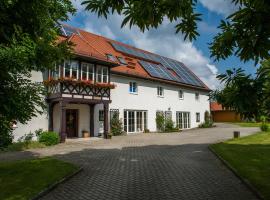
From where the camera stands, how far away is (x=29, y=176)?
918 cm

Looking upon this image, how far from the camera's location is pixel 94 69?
21.8m

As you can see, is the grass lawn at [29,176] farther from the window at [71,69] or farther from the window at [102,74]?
the window at [102,74]

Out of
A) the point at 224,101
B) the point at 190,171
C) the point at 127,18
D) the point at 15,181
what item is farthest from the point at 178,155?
the point at 127,18

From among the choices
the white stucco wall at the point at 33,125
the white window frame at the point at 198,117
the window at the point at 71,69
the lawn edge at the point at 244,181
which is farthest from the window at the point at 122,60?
the lawn edge at the point at 244,181

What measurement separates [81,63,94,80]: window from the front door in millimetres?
3016

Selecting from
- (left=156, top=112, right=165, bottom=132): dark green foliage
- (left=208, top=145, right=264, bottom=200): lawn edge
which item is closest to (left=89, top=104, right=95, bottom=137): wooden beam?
(left=156, top=112, right=165, bottom=132): dark green foliage

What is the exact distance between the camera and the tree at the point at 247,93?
5.07m

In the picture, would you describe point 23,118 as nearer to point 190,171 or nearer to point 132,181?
point 132,181

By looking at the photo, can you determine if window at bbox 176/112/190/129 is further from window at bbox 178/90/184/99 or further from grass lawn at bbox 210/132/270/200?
grass lawn at bbox 210/132/270/200

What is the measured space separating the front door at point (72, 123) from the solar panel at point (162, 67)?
9.65 metres

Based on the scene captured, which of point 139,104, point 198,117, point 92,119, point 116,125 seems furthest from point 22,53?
point 198,117

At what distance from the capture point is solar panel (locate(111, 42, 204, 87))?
30.4 m

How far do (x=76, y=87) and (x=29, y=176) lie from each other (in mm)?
11330

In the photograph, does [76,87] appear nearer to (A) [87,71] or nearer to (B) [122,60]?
(A) [87,71]
